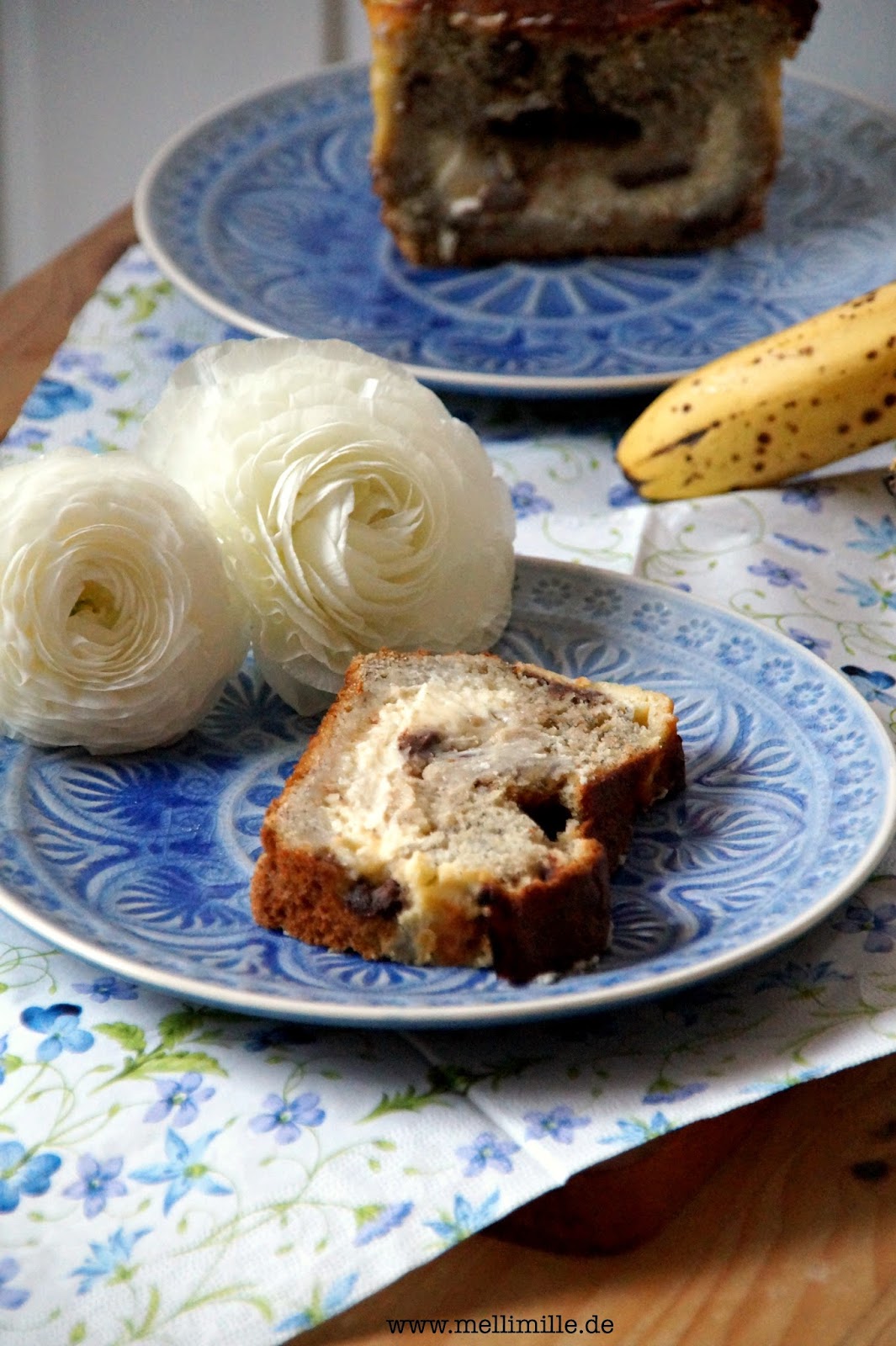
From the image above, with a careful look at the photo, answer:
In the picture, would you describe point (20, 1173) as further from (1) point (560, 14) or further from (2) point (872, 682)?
(1) point (560, 14)

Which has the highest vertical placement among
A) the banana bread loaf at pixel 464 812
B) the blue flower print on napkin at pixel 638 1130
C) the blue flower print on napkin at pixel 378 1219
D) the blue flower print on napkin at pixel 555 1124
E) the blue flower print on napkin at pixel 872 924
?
the banana bread loaf at pixel 464 812

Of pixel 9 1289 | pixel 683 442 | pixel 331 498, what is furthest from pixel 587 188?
pixel 9 1289

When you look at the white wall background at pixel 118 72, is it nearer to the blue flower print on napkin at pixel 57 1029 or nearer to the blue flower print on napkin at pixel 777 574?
the blue flower print on napkin at pixel 777 574

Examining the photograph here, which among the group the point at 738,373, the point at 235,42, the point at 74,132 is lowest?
the point at 74,132

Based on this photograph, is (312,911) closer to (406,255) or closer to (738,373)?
(738,373)

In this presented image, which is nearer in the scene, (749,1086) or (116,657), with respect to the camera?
(749,1086)

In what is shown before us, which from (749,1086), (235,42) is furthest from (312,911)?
(235,42)

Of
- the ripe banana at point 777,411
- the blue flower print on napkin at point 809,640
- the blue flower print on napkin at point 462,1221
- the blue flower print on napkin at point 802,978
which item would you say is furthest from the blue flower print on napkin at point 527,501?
the blue flower print on napkin at point 462,1221
